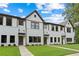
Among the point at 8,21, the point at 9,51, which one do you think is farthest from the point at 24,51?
the point at 8,21

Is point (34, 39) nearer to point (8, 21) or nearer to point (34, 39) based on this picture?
point (34, 39)

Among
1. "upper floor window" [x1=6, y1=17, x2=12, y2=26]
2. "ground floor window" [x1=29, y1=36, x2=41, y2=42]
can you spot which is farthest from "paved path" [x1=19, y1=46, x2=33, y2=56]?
"upper floor window" [x1=6, y1=17, x2=12, y2=26]

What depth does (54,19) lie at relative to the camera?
1134 cm

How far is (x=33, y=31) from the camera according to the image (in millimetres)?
11531

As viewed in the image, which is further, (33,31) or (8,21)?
(33,31)

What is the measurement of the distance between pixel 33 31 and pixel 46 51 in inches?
45.4

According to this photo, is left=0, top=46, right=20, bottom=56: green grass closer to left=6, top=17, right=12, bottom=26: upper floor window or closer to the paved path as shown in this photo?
the paved path

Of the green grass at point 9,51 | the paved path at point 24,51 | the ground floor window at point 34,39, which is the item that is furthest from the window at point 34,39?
the green grass at point 9,51

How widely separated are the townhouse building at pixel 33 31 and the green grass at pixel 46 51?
0.43 meters

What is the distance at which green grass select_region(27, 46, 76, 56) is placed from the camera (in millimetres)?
10777

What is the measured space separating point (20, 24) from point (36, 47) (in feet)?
4.02

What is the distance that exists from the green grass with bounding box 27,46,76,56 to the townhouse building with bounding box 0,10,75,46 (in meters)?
0.43

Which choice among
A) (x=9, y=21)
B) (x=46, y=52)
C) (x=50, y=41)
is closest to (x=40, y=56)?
(x=46, y=52)

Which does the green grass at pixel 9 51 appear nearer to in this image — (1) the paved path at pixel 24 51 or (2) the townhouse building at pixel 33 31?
(1) the paved path at pixel 24 51
